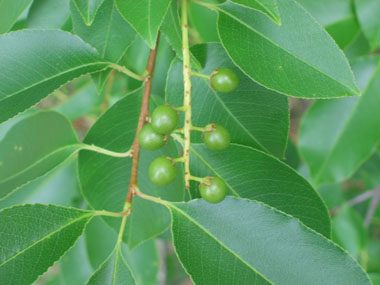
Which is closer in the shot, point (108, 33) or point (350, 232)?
point (108, 33)

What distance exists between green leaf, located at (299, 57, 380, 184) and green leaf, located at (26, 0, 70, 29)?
747mm

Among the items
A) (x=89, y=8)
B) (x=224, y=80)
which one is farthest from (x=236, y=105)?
(x=89, y=8)

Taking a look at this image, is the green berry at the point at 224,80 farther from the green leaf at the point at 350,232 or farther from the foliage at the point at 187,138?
the green leaf at the point at 350,232

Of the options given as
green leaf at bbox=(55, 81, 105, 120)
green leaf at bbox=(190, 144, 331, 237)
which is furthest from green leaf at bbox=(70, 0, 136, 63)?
green leaf at bbox=(55, 81, 105, 120)

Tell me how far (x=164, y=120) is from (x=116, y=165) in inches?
13.1

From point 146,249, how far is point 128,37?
42.6 inches

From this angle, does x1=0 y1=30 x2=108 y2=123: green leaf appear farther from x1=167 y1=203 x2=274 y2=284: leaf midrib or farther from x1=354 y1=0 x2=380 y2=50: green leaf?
x1=354 y1=0 x2=380 y2=50: green leaf

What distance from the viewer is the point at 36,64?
88cm

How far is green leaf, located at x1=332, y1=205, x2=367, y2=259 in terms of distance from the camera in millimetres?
1772

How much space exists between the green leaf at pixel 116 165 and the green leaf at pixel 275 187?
183 millimetres

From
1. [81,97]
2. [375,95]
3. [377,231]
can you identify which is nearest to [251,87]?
[375,95]

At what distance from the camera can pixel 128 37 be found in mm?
1000

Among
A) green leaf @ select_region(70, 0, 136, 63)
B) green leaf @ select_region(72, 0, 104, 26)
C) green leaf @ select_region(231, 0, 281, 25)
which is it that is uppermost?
green leaf @ select_region(231, 0, 281, 25)

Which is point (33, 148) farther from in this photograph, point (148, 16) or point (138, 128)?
point (148, 16)
